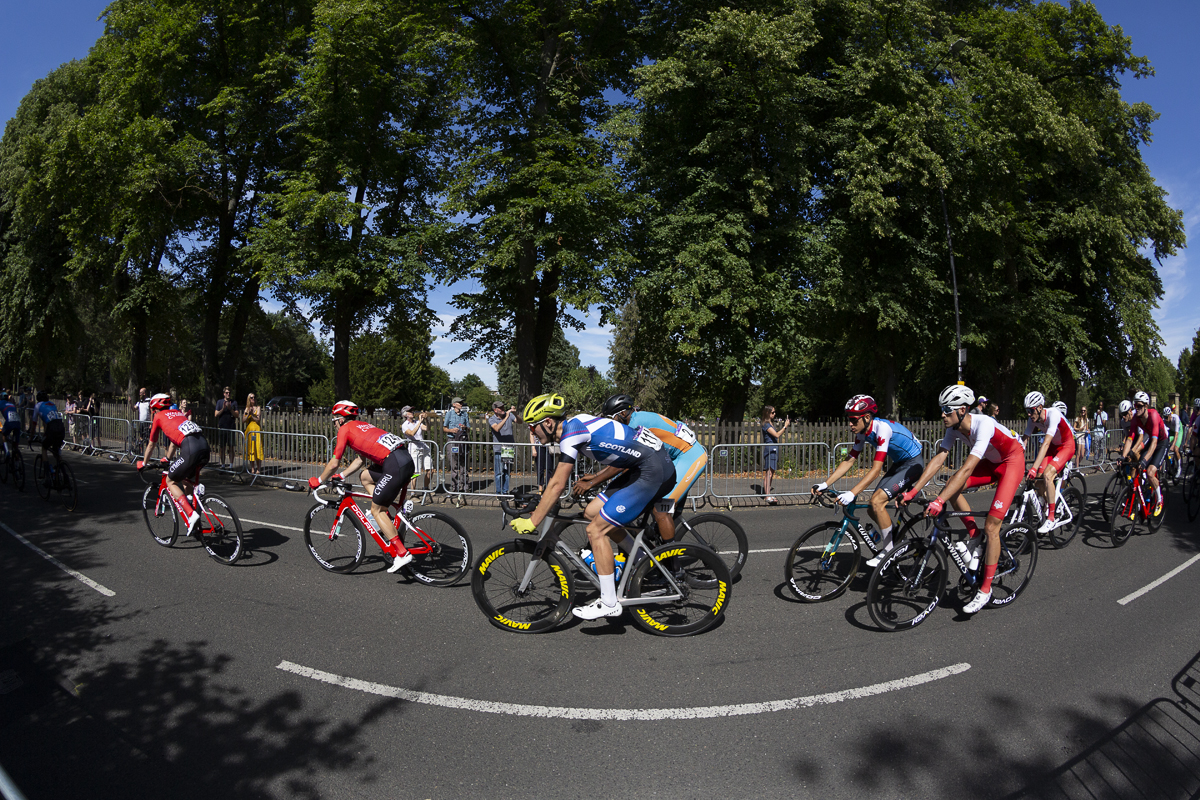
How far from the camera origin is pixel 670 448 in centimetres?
660

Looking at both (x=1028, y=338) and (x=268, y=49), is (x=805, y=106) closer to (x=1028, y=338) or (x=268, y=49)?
(x=1028, y=338)

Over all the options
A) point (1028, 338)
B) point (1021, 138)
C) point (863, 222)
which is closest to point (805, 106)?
point (863, 222)

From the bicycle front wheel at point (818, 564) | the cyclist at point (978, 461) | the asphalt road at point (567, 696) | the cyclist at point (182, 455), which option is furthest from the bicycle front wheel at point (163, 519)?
the cyclist at point (978, 461)

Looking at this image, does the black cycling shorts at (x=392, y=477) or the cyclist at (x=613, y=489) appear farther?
the black cycling shorts at (x=392, y=477)

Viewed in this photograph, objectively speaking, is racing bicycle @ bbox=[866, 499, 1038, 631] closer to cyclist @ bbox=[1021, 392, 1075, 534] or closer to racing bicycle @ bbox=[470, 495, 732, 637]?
racing bicycle @ bbox=[470, 495, 732, 637]

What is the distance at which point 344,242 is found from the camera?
1930 centimetres

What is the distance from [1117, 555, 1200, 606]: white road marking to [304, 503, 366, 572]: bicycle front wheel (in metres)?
A: 7.50

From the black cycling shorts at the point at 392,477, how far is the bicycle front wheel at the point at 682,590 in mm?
2602

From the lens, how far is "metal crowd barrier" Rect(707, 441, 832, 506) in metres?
12.4

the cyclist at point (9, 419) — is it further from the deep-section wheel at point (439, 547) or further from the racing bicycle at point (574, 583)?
the racing bicycle at point (574, 583)

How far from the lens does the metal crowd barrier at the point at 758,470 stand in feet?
40.5

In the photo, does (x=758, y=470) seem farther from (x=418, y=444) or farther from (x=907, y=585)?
(x=907, y=585)

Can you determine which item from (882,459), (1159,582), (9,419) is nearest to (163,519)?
(9,419)

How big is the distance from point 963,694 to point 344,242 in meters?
19.0
